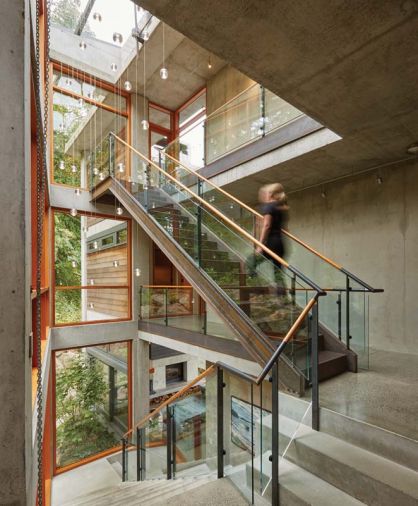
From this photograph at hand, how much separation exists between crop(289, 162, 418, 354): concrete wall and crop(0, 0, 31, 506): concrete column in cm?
540

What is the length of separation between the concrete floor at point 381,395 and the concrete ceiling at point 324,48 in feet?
10.0

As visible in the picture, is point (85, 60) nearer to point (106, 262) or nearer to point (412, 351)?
point (106, 262)

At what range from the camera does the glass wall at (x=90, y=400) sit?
6.80 meters

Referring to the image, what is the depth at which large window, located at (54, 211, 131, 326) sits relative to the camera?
7281 millimetres

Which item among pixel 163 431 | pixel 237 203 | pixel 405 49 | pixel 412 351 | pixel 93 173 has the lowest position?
pixel 163 431

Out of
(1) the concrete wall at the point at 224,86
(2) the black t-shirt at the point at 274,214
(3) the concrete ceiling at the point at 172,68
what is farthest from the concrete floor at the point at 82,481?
(1) the concrete wall at the point at 224,86

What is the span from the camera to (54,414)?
6.62 m

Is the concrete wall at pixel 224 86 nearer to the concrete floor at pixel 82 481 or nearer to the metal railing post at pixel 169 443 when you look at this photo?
the metal railing post at pixel 169 443

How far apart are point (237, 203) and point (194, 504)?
4445 millimetres

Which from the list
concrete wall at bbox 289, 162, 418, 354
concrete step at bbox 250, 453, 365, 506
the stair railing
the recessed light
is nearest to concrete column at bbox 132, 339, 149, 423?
the stair railing

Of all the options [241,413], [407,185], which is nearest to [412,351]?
[407,185]

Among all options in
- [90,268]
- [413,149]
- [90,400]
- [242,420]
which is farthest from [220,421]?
[90,268]

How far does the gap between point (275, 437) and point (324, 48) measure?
3265mm

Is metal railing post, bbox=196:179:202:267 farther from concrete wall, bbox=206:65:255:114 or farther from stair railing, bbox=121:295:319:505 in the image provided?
concrete wall, bbox=206:65:255:114
